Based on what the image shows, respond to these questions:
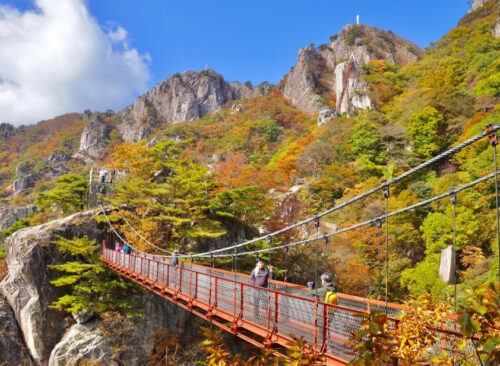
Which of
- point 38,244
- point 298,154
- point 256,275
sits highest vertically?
point 298,154

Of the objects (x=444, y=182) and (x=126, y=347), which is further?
(x=444, y=182)

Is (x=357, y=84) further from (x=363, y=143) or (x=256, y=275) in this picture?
(x=256, y=275)

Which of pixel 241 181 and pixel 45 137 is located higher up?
pixel 45 137

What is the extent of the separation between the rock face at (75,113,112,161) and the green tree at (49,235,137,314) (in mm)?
49210

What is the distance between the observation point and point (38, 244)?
12305mm

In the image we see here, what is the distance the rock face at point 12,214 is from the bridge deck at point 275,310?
32.9 metres

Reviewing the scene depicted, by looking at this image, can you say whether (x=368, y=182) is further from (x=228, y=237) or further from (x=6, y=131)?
(x=6, y=131)

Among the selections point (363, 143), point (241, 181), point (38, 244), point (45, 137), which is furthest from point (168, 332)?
point (45, 137)

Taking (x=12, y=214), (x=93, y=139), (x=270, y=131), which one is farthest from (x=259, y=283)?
(x=93, y=139)

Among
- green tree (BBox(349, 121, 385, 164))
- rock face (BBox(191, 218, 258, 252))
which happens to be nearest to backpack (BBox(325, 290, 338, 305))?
rock face (BBox(191, 218, 258, 252))

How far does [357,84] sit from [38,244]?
33.9 m

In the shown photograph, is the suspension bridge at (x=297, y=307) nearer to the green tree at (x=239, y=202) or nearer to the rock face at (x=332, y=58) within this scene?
the green tree at (x=239, y=202)

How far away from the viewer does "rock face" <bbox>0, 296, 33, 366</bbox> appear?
11477 millimetres

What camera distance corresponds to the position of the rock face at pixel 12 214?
3203 cm
